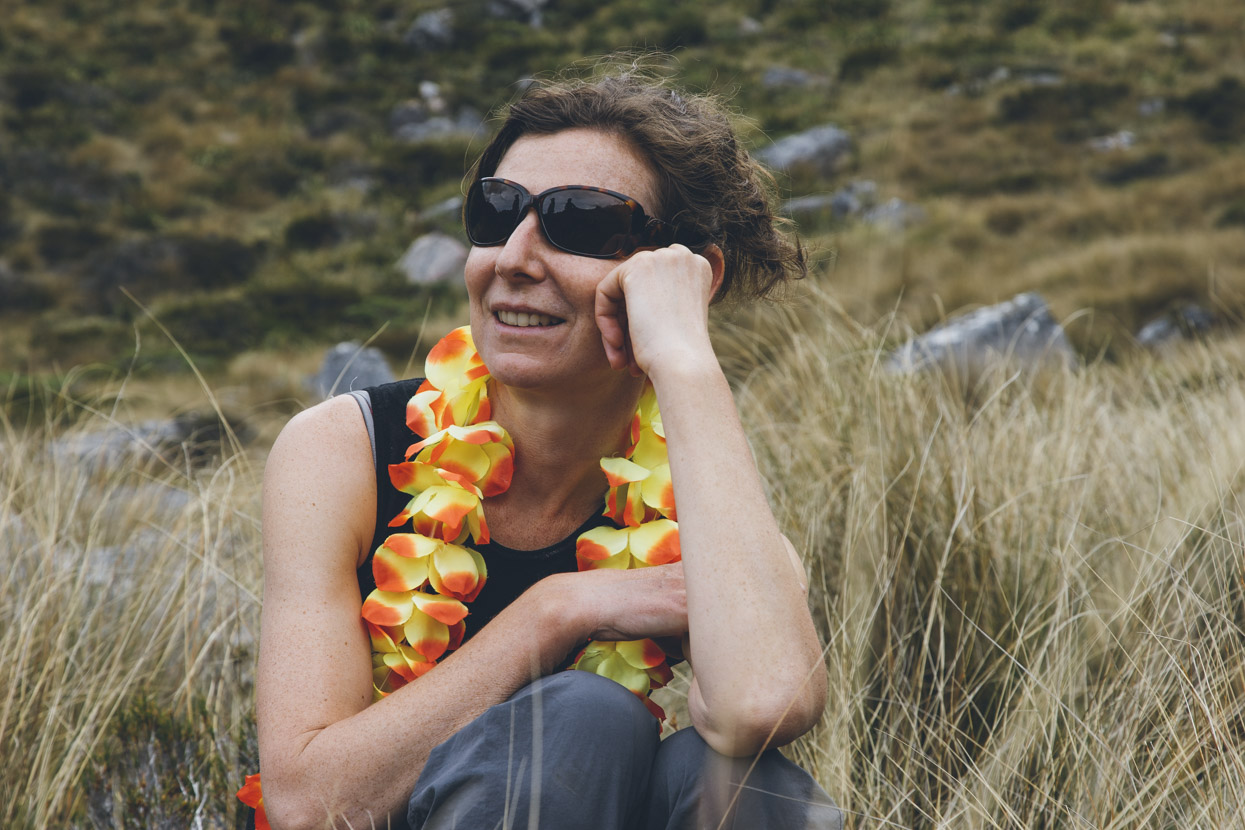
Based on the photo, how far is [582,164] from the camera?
1948 millimetres

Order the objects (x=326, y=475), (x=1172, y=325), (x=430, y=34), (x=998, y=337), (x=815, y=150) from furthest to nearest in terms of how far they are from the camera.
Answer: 1. (x=430, y=34)
2. (x=815, y=150)
3. (x=1172, y=325)
4. (x=998, y=337)
5. (x=326, y=475)

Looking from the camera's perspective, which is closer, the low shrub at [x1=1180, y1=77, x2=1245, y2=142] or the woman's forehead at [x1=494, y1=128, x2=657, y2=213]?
the woman's forehead at [x1=494, y1=128, x2=657, y2=213]

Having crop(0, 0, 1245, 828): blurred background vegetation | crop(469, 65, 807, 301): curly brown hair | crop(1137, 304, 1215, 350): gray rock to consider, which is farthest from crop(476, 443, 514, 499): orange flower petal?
crop(1137, 304, 1215, 350): gray rock

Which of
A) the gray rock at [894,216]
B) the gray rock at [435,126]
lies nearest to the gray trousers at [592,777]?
the gray rock at [894,216]

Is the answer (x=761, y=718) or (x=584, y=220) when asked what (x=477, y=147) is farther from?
(x=761, y=718)

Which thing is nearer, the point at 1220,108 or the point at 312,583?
the point at 312,583

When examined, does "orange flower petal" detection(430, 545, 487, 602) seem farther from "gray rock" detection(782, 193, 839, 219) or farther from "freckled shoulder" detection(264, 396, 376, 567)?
"gray rock" detection(782, 193, 839, 219)

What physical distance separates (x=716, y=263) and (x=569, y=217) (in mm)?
459

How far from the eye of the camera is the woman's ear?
2152 millimetres

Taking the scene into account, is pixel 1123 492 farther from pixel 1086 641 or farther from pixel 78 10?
pixel 78 10

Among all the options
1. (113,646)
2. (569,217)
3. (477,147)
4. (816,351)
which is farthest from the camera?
(477,147)

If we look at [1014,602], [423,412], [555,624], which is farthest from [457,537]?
[1014,602]

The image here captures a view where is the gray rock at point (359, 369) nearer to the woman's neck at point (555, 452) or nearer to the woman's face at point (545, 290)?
the woman's neck at point (555, 452)

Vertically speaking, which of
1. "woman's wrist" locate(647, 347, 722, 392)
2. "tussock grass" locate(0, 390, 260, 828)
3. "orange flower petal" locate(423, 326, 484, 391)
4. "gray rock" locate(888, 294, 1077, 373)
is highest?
"woman's wrist" locate(647, 347, 722, 392)
